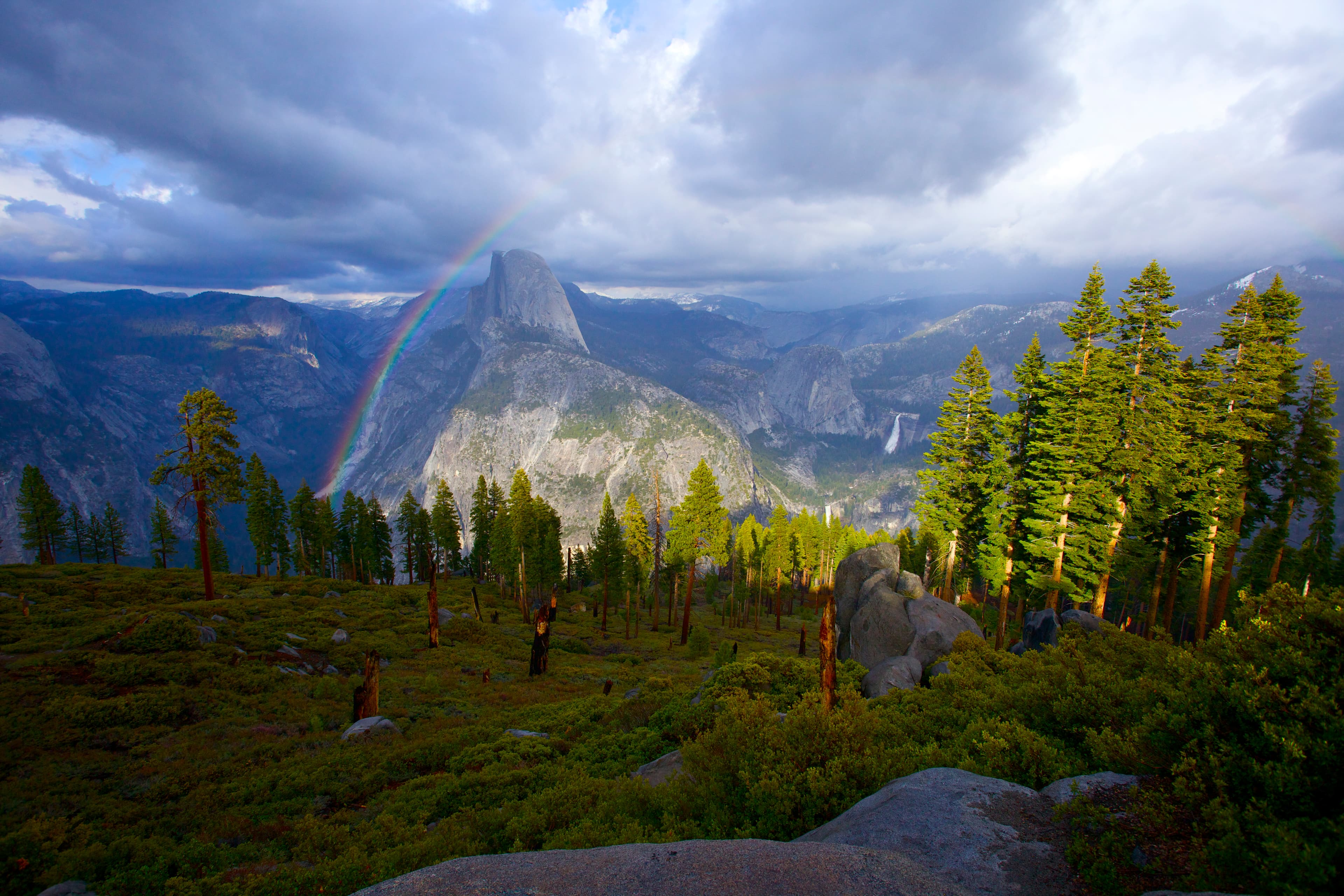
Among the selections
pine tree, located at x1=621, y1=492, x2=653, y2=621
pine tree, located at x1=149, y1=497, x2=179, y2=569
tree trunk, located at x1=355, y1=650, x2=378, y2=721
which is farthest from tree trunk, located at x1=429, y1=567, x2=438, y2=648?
pine tree, located at x1=149, y1=497, x2=179, y2=569

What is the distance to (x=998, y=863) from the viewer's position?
21.5 feet

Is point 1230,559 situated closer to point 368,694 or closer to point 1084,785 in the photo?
point 1084,785

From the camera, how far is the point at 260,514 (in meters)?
65.5

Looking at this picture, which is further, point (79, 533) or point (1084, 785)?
point (79, 533)

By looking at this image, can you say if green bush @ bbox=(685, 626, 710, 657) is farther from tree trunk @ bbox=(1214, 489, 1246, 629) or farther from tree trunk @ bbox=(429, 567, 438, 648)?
tree trunk @ bbox=(1214, 489, 1246, 629)

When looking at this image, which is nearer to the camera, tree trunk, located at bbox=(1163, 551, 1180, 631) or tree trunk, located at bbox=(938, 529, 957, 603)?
tree trunk, located at bbox=(1163, 551, 1180, 631)

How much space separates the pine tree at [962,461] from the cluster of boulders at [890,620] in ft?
13.8

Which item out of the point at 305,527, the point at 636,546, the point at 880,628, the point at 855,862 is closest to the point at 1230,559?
the point at 880,628

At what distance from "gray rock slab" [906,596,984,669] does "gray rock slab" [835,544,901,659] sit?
3.97 meters

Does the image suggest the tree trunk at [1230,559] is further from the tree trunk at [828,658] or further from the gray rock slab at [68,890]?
the gray rock slab at [68,890]

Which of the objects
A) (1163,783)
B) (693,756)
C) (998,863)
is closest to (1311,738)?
(1163,783)

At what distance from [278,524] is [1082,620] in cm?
8029

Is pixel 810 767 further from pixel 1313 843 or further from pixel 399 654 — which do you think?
pixel 399 654

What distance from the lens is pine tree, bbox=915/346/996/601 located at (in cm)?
3372
